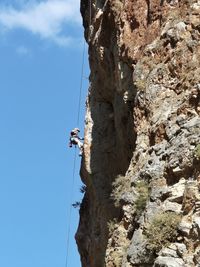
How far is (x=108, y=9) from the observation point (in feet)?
69.9

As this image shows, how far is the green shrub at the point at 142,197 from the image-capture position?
13408 mm

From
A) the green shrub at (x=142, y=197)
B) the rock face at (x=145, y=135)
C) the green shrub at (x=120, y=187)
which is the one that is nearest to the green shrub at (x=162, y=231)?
the rock face at (x=145, y=135)

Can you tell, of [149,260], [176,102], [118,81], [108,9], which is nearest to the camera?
[149,260]

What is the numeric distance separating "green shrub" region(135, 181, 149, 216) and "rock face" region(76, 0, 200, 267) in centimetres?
2

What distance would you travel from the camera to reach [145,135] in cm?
1525

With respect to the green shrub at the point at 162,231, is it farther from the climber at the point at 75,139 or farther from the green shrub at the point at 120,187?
the climber at the point at 75,139

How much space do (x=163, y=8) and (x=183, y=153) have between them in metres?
5.67

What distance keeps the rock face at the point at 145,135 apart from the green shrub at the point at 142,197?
2 cm

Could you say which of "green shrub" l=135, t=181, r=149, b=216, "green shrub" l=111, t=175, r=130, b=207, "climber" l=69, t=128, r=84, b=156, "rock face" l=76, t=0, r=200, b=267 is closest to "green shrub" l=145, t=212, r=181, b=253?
"rock face" l=76, t=0, r=200, b=267

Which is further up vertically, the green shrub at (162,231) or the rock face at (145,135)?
the rock face at (145,135)

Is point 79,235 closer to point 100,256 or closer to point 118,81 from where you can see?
point 100,256

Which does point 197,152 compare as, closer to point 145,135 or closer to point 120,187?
point 145,135

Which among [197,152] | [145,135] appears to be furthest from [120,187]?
[197,152]

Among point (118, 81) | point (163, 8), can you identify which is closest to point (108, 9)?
point (118, 81)
